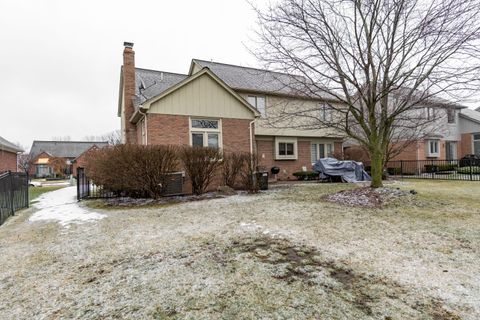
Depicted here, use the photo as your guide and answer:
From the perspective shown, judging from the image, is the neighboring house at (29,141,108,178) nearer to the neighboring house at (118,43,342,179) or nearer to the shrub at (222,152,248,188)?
the neighboring house at (118,43,342,179)

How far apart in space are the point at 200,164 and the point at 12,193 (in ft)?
19.3

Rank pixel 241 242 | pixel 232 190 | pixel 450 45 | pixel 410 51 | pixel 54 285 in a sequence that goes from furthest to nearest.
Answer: pixel 232 190, pixel 410 51, pixel 450 45, pixel 241 242, pixel 54 285

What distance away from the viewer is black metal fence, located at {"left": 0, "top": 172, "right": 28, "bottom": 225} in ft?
24.6

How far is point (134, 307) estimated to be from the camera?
2.54 meters

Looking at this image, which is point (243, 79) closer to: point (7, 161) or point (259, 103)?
point (259, 103)

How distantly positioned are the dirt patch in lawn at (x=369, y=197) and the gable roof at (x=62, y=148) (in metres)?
54.1

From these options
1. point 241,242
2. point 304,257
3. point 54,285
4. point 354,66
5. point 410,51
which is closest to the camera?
point 54,285

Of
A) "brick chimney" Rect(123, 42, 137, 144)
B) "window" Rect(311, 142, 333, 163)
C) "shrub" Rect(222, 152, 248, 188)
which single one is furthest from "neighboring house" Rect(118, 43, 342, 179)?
"window" Rect(311, 142, 333, 163)

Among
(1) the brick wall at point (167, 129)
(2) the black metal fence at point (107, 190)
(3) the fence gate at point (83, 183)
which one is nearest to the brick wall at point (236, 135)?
(1) the brick wall at point (167, 129)

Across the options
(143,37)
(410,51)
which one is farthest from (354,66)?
(143,37)

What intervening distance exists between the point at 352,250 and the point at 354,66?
6.85 m

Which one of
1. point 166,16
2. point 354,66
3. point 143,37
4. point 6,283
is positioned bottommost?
point 6,283

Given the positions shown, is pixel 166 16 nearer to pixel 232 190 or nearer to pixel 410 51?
pixel 232 190

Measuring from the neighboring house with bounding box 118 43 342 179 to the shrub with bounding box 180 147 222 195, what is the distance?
2023 mm
